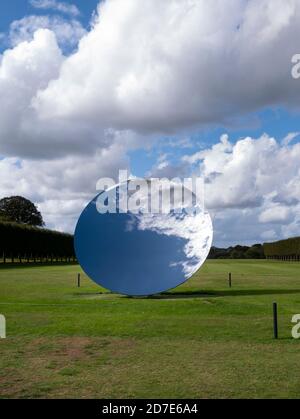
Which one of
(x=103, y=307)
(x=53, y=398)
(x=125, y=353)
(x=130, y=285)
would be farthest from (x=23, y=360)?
(x=130, y=285)

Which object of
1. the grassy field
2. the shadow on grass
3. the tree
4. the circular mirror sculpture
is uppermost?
the tree

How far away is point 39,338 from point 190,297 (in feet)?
41.8

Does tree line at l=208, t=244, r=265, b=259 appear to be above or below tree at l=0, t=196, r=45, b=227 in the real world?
below

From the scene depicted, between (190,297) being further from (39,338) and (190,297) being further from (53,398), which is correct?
(53,398)

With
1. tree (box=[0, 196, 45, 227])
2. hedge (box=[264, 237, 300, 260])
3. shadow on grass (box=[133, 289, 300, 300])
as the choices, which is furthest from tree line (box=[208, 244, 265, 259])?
shadow on grass (box=[133, 289, 300, 300])

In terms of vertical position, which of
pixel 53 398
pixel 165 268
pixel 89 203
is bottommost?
pixel 53 398

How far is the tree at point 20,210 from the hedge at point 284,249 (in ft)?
202

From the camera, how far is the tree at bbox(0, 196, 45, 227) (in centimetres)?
13475

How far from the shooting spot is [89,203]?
29.4 m

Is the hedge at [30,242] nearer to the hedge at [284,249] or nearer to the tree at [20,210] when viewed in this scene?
the tree at [20,210]

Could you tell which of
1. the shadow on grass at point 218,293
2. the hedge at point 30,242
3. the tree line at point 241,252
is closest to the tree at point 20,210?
the hedge at point 30,242

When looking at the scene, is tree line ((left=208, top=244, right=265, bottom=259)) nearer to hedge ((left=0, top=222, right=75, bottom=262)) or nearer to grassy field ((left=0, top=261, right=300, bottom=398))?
hedge ((left=0, top=222, right=75, bottom=262))

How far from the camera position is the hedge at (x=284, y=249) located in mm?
115500

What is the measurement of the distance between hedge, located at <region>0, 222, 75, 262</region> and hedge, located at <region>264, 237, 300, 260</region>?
49805 millimetres
